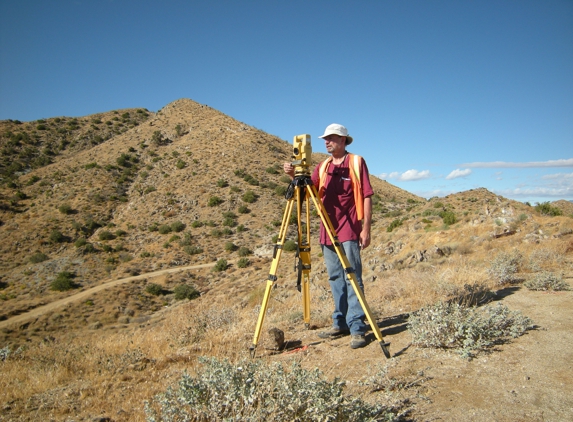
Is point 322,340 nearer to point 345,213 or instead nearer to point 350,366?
point 350,366

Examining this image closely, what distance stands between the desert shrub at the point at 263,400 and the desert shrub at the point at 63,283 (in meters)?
25.3

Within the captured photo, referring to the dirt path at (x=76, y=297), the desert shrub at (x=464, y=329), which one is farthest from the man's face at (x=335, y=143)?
the dirt path at (x=76, y=297)

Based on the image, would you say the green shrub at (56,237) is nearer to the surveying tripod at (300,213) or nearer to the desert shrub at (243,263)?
the desert shrub at (243,263)

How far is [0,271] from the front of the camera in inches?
1011

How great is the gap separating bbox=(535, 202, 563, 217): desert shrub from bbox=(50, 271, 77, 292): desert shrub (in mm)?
25813

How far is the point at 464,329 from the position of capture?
125 inches

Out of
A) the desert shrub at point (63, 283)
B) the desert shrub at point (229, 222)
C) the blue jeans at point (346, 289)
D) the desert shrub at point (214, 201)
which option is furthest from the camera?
the desert shrub at point (214, 201)

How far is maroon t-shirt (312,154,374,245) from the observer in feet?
12.0

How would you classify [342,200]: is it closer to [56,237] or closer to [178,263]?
[178,263]

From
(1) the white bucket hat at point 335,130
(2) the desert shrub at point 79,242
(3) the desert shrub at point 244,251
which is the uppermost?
(1) the white bucket hat at point 335,130

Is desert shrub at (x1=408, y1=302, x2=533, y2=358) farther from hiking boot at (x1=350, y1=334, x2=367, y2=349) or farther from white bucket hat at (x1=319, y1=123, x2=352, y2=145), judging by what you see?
white bucket hat at (x1=319, y1=123, x2=352, y2=145)

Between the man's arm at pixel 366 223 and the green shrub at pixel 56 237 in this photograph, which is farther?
the green shrub at pixel 56 237

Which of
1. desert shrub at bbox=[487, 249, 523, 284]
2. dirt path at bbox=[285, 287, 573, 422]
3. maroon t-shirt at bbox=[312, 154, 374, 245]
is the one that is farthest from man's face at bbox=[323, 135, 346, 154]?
desert shrub at bbox=[487, 249, 523, 284]

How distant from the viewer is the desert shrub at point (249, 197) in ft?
104
